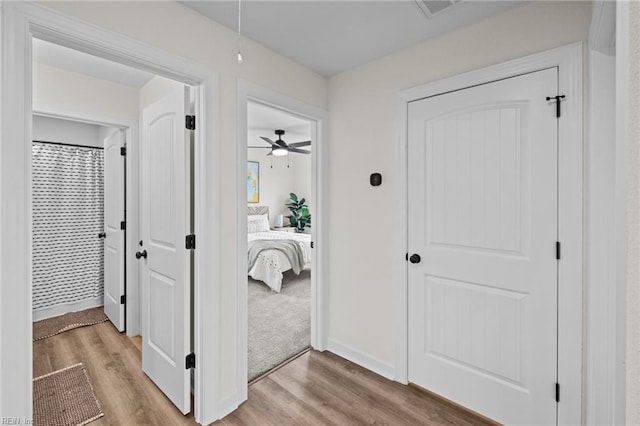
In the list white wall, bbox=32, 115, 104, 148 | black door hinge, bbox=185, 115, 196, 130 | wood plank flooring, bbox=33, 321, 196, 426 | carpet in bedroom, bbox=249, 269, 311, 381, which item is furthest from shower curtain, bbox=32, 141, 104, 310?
black door hinge, bbox=185, 115, 196, 130

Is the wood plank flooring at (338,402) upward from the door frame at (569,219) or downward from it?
downward

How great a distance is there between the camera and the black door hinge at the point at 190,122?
1856 millimetres

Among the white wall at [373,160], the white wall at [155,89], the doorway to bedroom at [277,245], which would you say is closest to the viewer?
the white wall at [373,160]

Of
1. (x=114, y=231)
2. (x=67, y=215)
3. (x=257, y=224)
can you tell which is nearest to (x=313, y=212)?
(x=114, y=231)

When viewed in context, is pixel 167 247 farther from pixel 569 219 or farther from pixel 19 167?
pixel 569 219

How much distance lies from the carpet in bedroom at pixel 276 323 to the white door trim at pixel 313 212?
0.29 m

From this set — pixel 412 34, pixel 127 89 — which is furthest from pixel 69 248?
pixel 412 34

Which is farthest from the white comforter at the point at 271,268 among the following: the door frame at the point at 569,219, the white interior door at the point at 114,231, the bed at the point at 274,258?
the door frame at the point at 569,219

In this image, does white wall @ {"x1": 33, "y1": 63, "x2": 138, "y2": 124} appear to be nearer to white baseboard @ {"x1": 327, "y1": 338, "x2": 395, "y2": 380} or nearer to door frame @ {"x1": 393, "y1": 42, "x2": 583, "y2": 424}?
white baseboard @ {"x1": 327, "y1": 338, "x2": 395, "y2": 380}

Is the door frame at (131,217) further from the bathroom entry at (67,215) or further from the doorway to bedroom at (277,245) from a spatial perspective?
the doorway to bedroom at (277,245)

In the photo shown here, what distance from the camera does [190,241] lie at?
187cm

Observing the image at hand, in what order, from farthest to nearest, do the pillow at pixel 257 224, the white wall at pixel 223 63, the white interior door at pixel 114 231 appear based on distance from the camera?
the pillow at pixel 257 224 → the white interior door at pixel 114 231 → the white wall at pixel 223 63

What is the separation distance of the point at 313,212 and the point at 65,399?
218 centimetres

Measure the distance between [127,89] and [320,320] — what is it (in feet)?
9.41
